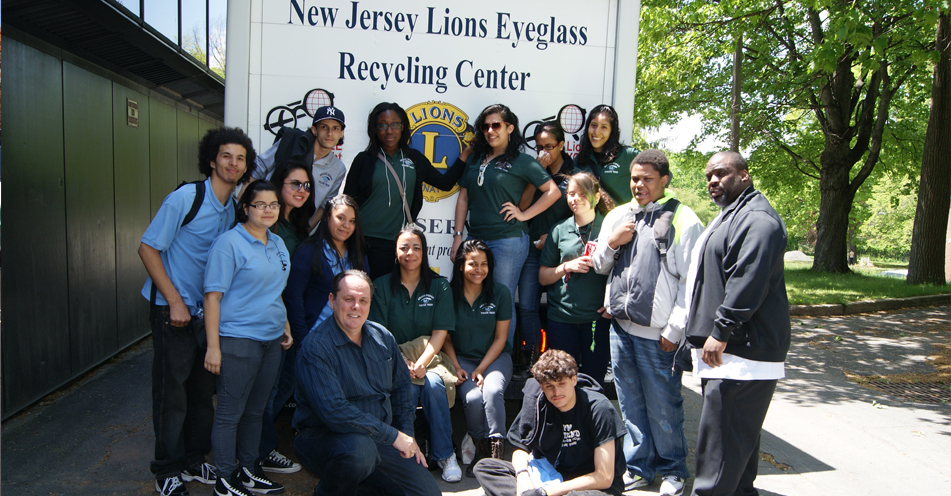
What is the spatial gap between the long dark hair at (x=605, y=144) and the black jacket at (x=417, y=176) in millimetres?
803

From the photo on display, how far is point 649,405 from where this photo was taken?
3418 millimetres

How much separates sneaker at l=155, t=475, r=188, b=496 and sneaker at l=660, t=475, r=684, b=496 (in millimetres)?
2501

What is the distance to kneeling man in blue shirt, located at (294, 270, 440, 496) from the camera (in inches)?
115

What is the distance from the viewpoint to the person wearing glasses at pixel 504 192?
13.0ft

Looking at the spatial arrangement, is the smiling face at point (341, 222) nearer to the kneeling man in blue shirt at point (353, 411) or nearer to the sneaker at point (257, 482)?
the kneeling man in blue shirt at point (353, 411)

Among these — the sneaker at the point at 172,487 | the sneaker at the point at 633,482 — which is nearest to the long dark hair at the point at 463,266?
the sneaker at the point at 633,482

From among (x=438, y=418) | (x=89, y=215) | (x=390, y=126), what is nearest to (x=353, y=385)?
(x=438, y=418)

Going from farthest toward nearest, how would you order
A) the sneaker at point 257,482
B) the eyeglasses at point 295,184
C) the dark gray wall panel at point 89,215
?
the dark gray wall panel at point 89,215, the eyeglasses at point 295,184, the sneaker at point 257,482

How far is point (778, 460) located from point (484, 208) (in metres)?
2.54

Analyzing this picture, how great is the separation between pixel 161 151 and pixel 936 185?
13.0 metres

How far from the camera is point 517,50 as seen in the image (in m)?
4.04

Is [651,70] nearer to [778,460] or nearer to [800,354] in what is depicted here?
[800,354]

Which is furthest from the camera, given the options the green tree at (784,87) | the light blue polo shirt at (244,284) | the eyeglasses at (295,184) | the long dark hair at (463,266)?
the green tree at (784,87)

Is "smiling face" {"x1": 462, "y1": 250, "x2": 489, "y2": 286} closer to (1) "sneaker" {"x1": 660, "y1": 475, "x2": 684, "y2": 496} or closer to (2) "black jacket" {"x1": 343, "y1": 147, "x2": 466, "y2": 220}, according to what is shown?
(2) "black jacket" {"x1": 343, "y1": 147, "x2": 466, "y2": 220}
